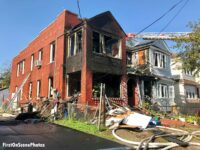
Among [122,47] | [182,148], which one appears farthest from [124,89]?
[182,148]

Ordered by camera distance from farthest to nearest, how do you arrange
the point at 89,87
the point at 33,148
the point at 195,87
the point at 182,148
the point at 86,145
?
1. the point at 195,87
2. the point at 89,87
3. the point at 182,148
4. the point at 86,145
5. the point at 33,148

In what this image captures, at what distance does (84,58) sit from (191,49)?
30.4 ft

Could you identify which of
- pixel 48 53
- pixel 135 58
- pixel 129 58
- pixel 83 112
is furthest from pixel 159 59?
pixel 83 112

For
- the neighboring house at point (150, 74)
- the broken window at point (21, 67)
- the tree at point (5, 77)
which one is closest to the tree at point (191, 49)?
the neighboring house at point (150, 74)

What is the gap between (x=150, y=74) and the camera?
930 inches

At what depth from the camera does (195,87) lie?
112ft

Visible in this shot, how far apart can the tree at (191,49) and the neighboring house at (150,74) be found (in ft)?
14.1

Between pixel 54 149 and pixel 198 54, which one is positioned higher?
pixel 198 54

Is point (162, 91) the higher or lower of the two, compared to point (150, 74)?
lower

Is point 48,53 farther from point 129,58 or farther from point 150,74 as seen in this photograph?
point 150,74

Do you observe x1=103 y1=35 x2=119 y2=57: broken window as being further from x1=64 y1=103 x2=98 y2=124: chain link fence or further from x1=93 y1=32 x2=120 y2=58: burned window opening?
x1=64 y1=103 x2=98 y2=124: chain link fence

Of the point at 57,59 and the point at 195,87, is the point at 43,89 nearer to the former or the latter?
the point at 57,59

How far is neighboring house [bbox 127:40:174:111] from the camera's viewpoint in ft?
72.6

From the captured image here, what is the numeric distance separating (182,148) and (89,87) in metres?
9.78
